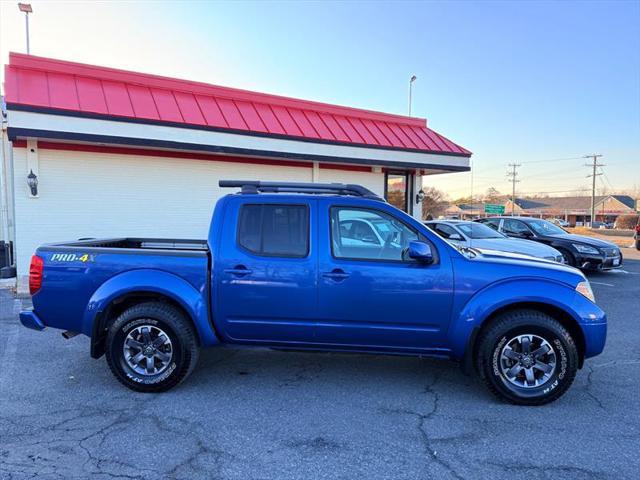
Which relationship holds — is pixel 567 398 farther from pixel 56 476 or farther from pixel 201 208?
pixel 201 208

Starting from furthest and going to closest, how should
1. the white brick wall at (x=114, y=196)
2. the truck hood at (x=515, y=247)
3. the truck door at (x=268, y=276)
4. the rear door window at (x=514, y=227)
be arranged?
the rear door window at (x=514, y=227) → the truck hood at (x=515, y=247) → the white brick wall at (x=114, y=196) → the truck door at (x=268, y=276)

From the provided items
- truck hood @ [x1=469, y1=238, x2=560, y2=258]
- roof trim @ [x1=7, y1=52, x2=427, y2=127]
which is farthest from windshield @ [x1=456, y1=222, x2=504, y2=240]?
roof trim @ [x1=7, y1=52, x2=427, y2=127]

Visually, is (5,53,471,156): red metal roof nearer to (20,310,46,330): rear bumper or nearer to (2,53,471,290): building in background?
(2,53,471,290): building in background

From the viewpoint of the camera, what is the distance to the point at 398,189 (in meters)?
13.8

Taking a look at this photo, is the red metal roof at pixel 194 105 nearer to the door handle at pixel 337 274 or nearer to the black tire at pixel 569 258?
the black tire at pixel 569 258

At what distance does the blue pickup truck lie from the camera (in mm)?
3904

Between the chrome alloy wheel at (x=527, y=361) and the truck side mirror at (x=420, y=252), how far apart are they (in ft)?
3.46

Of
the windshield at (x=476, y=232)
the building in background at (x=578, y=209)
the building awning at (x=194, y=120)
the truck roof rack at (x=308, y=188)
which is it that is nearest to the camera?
the truck roof rack at (x=308, y=188)

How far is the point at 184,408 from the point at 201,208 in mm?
7402

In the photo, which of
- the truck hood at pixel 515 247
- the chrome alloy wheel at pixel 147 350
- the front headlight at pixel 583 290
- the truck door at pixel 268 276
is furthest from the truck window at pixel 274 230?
the truck hood at pixel 515 247

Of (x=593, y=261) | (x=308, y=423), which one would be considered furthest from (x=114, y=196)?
(x=593, y=261)

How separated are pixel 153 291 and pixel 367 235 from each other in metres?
2.11

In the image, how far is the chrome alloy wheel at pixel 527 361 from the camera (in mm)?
3898

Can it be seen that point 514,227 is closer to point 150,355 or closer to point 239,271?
point 239,271
